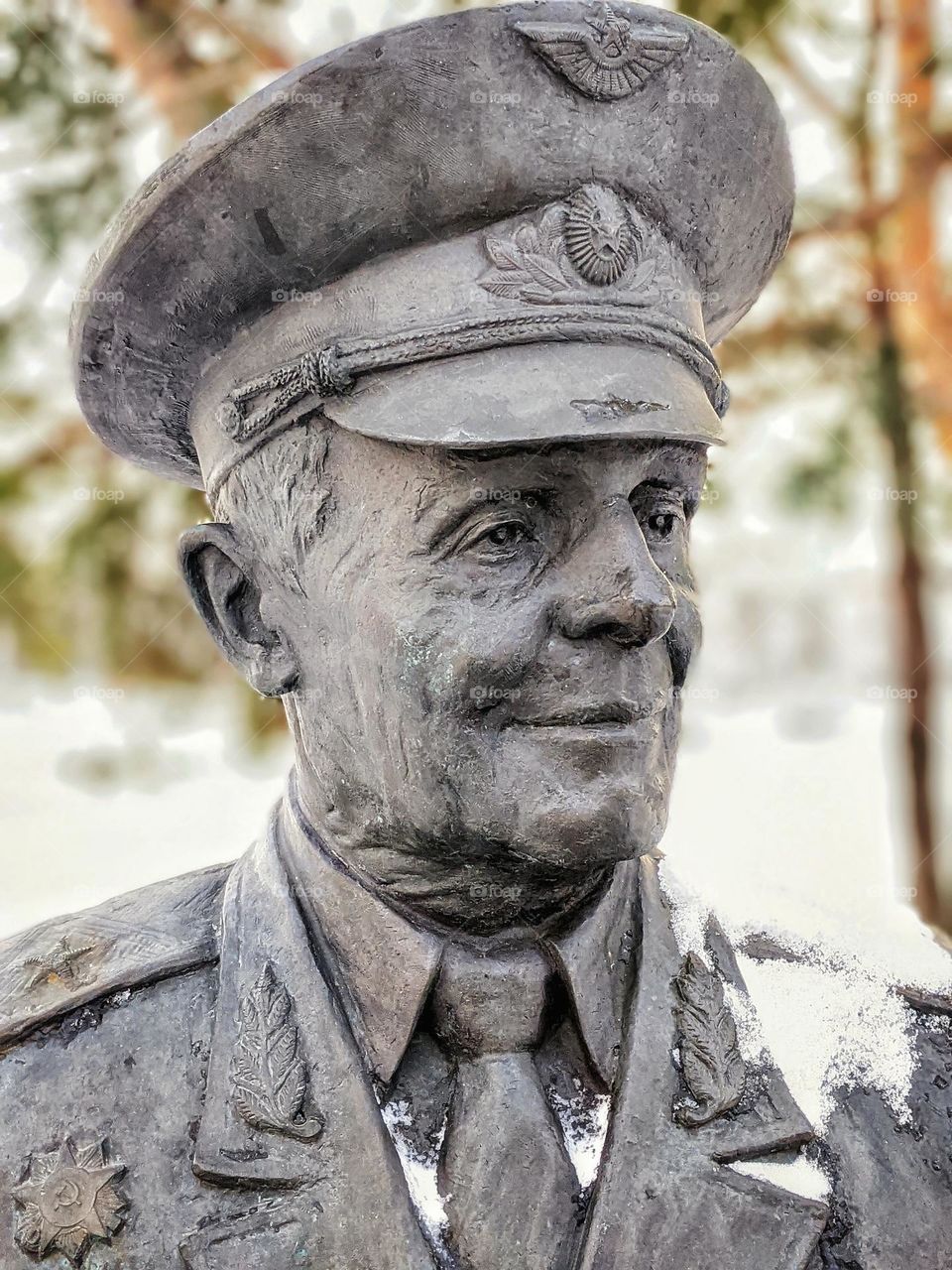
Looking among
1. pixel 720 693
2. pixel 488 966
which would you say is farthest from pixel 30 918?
pixel 720 693

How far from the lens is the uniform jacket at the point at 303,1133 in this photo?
1.87 metres

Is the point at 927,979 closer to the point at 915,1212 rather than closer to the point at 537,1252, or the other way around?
the point at 915,1212

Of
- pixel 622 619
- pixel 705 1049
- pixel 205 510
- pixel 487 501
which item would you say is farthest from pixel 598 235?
pixel 205 510

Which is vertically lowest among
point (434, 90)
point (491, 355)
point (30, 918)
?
point (30, 918)

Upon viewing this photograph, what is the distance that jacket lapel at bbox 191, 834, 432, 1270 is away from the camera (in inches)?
72.6

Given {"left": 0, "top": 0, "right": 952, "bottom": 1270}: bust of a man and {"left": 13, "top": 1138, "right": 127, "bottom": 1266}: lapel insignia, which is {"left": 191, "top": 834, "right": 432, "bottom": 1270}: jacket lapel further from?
{"left": 13, "top": 1138, "right": 127, "bottom": 1266}: lapel insignia

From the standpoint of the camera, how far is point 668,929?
7.15 ft

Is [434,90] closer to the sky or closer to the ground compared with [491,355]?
closer to the sky

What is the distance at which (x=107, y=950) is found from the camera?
2215 mm

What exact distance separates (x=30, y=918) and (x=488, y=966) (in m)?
2.62

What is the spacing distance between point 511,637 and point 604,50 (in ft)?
2.60

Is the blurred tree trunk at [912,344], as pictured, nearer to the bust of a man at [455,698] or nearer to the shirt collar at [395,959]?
the bust of a man at [455,698]

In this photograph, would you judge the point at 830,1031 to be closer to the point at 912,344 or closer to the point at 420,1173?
the point at 420,1173

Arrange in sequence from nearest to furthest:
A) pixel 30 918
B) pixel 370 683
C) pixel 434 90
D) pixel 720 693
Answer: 1. pixel 434 90
2. pixel 370 683
3. pixel 30 918
4. pixel 720 693
